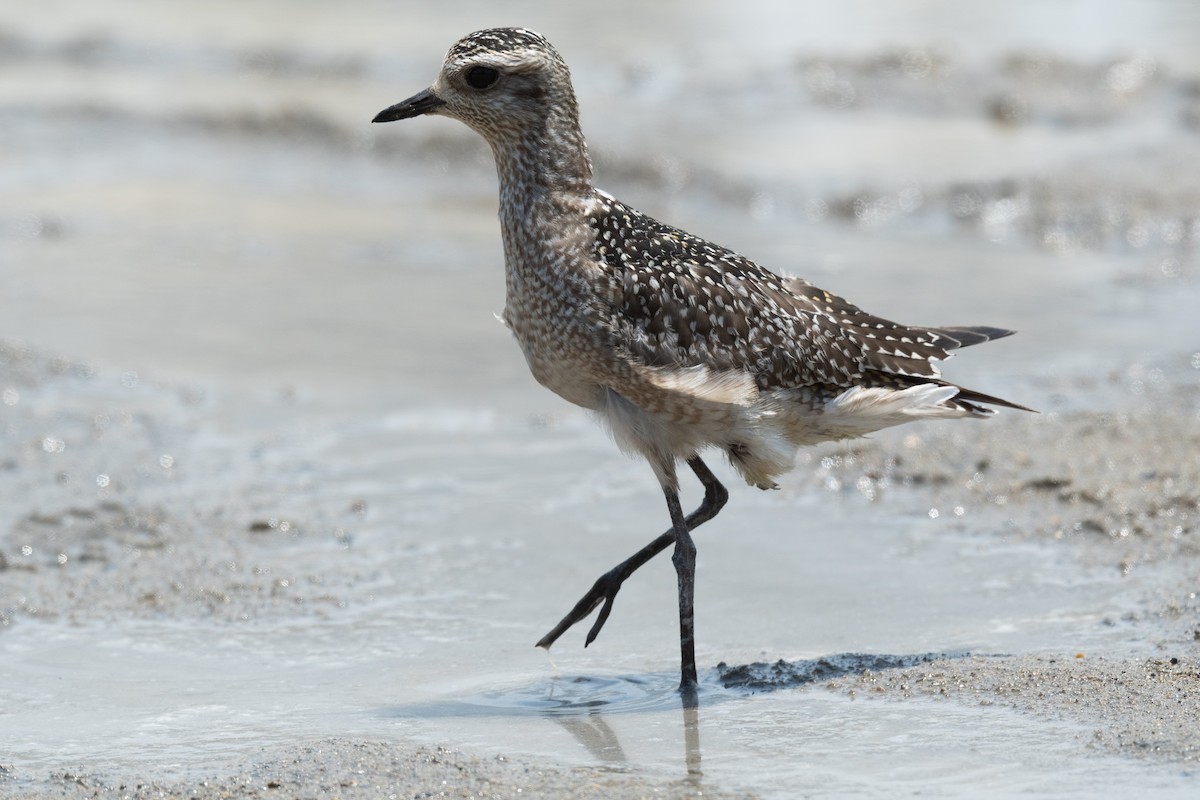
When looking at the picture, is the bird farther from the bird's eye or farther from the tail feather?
the tail feather

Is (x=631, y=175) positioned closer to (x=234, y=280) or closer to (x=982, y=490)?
(x=234, y=280)

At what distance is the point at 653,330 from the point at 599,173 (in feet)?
26.0

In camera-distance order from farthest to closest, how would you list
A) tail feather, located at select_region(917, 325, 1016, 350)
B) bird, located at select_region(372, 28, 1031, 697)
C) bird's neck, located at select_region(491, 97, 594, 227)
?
tail feather, located at select_region(917, 325, 1016, 350) < bird's neck, located at select_region(491, 97, 594, 227) < bird, located at select_region(372, 28, 1031, 697)

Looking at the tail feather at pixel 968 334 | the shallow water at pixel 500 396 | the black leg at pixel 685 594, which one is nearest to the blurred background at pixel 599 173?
the shallow water at pixel 500 396

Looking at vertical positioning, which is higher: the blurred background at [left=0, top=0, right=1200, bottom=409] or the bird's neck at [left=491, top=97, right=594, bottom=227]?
the blurred background at [left=0, top=0, right=1200, bottom=409]

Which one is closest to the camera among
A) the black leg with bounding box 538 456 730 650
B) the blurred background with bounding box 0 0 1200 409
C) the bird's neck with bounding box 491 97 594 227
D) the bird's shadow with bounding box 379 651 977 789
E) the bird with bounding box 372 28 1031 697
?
the bird's shadow with bounding box 379 651 977 789

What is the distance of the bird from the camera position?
18.5 feet

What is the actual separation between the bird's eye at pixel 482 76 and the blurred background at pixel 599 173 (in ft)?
11.0

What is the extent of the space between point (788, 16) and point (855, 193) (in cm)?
648

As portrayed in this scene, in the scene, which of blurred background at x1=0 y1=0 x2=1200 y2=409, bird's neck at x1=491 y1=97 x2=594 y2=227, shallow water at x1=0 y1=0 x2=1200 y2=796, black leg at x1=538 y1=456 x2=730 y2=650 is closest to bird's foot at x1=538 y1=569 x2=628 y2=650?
black leg at x1=538 y1=456 x2=730 y2=650

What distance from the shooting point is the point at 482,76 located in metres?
5.86

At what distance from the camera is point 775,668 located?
576cm

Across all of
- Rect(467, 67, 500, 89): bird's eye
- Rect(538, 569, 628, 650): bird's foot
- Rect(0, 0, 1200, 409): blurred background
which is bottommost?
Rect(538, 569, 628, 650): bird's foot

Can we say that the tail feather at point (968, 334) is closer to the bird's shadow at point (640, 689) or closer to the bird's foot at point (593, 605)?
the bird's shadow at point (640, 689)
